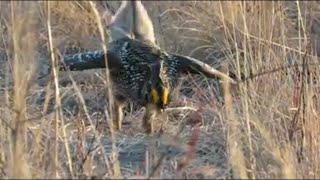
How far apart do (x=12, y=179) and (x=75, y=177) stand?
0.32m

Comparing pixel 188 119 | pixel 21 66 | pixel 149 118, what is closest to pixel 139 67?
→ pixel 149 118

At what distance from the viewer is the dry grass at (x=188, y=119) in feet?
10.3

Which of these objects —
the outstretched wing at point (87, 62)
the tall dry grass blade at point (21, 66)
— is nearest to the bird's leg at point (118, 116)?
the outstretched wing at point (87, 62)

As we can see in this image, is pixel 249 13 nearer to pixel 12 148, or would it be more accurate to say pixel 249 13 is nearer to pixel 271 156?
pixel 271 156

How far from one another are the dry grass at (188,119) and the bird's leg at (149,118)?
0.05 meters

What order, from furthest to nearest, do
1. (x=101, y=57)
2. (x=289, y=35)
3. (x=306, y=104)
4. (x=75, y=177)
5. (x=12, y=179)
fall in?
(x=289, y=35)
(x=101, y=57)
(x=306, y=104)
(x=75, y=177)
(x=12, y=179)

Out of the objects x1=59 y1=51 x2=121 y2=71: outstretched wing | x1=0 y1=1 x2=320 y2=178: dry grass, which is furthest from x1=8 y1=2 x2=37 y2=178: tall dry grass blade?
x1=59 y1=51 x2=121 y2=71: outstretched wing

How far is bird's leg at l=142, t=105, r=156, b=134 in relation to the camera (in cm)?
420

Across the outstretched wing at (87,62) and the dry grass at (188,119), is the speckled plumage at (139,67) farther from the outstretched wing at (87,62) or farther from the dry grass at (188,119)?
the dry grass at (188,119)

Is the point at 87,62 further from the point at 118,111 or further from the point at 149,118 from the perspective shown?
the point at 149,118

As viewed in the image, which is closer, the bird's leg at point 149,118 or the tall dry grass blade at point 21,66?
the tall dry grass blade at point 21,66

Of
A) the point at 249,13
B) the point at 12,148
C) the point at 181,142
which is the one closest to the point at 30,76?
the point at 12,148

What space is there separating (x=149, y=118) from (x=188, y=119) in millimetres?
367

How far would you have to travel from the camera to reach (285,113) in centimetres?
402
